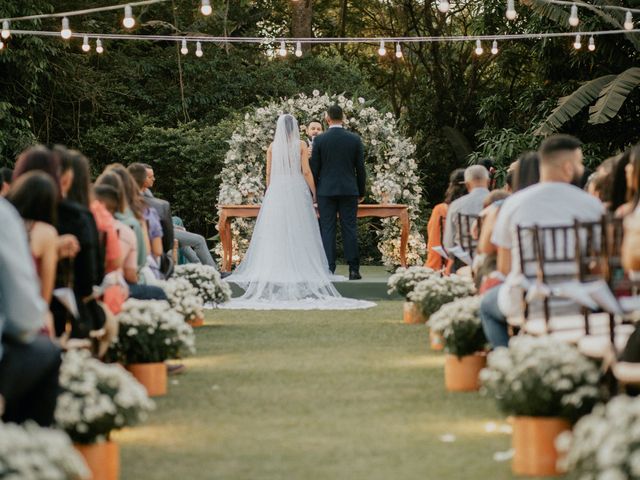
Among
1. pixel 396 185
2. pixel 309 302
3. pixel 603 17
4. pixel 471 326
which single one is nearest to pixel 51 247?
pixel 471 326

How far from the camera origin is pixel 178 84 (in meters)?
27.5

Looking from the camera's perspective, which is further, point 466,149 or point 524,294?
point 466,149

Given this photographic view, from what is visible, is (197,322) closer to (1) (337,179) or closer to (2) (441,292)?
(2) (441,292)

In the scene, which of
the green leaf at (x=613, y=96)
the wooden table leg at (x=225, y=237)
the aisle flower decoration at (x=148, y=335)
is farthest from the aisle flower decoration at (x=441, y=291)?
the green leaf at (x=613, y=96)

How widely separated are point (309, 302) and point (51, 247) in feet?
29.4

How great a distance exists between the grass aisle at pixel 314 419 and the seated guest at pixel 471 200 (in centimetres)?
97

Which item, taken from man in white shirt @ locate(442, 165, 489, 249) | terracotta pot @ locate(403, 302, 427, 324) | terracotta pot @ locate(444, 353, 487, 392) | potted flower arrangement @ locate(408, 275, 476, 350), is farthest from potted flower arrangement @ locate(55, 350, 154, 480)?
terracotta pot @ locate(403, 302, 427, 324)

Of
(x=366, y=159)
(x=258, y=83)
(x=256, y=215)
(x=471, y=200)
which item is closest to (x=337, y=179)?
(x=256, y=215)

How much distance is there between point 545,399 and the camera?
539 cm

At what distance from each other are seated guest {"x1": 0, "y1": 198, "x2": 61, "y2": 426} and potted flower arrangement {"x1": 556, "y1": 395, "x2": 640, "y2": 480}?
1.85 m

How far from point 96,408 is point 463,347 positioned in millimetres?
3178

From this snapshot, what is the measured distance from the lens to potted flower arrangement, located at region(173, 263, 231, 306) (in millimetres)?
12422

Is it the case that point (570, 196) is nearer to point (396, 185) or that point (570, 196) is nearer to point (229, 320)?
point (229, 320)

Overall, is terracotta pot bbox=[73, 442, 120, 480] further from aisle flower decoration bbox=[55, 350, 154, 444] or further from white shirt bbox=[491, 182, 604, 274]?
white shirt bbox=[491, 182, 604, 274]
